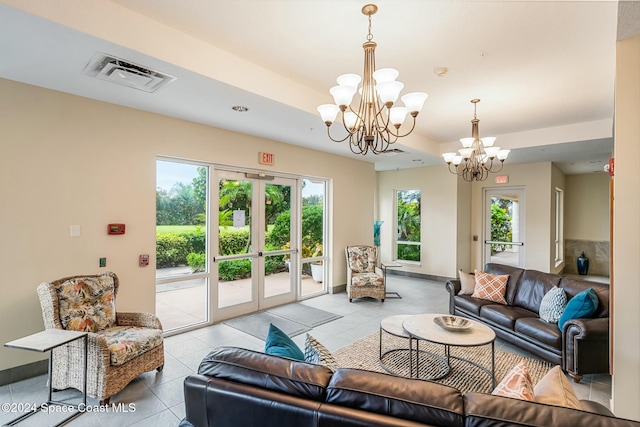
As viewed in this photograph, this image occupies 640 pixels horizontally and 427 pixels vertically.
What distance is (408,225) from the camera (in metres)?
7.86

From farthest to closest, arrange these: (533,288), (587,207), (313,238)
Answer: (587,207), (313,238), (533,288)

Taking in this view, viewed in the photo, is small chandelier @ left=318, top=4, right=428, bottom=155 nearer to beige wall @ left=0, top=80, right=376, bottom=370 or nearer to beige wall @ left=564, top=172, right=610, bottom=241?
beige wall @ left=0, top=80, right=376, bottom=370

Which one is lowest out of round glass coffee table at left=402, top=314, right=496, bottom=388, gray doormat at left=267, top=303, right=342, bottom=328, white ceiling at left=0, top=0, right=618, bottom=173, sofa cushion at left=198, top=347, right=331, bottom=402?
gray doormat at left=267, top=303, right=342, bottom=328

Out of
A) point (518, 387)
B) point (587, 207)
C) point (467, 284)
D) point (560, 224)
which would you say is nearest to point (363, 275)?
point (467, 284)

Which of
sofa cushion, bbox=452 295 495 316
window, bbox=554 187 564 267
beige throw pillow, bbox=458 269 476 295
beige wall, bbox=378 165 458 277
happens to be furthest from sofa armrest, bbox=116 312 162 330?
window, bbox=554 187 564 267

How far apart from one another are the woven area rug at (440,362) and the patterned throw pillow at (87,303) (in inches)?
91.3

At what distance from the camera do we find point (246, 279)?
15.8 ft

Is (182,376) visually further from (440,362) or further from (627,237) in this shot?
(627,237)

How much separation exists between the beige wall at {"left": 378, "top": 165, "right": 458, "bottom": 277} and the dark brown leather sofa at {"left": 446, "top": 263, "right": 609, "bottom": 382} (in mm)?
2480

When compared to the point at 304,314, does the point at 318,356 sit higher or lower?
higher

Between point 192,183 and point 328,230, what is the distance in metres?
2.75

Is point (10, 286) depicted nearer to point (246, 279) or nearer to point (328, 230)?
point (246, 279)

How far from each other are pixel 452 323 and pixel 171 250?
11.2 ft

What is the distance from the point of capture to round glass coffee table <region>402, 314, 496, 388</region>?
2.66 metres
